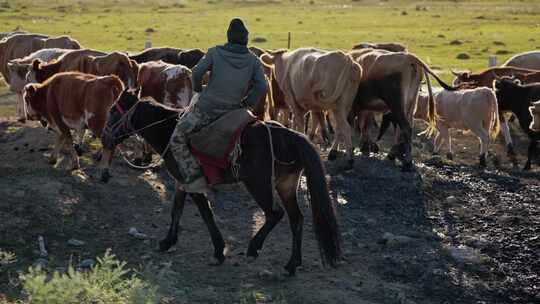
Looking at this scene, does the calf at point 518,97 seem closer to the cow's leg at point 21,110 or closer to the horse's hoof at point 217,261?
the horse's hoof at point 217,261

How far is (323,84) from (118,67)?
3766mm

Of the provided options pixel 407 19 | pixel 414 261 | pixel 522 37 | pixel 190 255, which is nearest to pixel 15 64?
pixel 190 255

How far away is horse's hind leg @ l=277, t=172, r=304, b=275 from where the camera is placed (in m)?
8.66

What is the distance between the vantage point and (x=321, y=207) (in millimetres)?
8320

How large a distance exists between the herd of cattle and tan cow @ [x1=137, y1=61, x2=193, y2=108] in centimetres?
2

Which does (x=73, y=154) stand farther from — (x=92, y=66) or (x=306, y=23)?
(x=306, y=23)

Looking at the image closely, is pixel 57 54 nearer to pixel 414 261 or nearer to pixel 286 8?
pixel 414 261

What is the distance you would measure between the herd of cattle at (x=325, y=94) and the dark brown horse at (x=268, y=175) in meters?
2.97

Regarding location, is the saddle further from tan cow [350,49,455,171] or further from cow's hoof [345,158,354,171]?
tan cow [350,49,455,171]

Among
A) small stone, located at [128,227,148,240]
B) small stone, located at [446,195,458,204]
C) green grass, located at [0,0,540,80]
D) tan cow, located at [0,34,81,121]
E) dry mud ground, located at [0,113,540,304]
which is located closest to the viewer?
dry mud ground, located at [0,113,540,304]

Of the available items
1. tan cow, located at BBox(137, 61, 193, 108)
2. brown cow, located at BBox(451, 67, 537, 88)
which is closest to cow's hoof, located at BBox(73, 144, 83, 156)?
tan cow, located at BBox(137, 61, 193, 108)

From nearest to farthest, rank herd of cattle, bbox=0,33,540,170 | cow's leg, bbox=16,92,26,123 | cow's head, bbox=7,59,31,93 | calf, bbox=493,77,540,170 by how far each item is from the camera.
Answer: herd of cattle, bbox=0,33,540,170 < calf, bbox=493,77,540,170 < cow's head, bbox=7,59,31,93 < cow's leg, bbox=16,92,26,123

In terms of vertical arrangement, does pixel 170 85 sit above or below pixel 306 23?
A: above

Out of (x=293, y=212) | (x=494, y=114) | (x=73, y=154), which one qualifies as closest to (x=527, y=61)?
(x=494, y=114)
